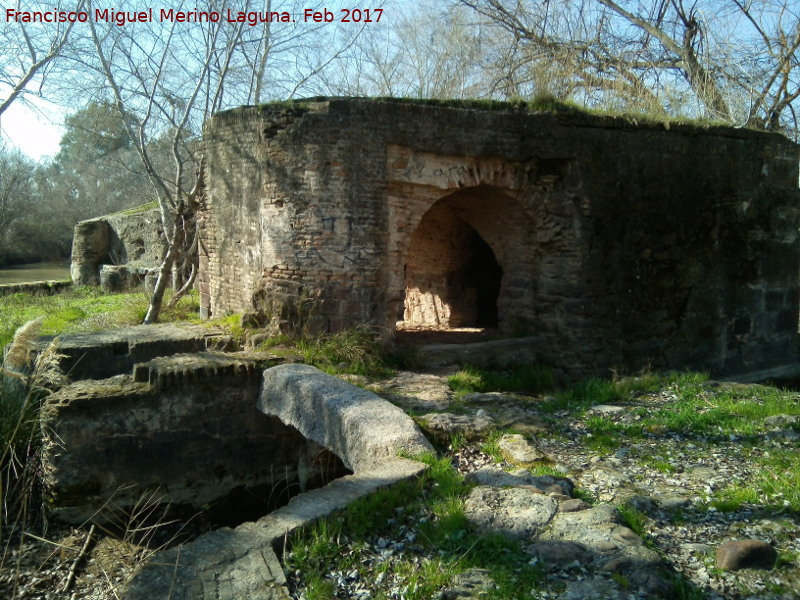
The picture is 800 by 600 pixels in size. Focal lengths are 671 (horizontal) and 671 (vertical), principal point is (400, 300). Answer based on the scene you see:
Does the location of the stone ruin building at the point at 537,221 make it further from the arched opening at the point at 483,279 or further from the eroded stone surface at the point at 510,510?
the eroded stone surface at the point at 510,510

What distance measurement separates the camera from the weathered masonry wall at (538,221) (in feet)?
22.9

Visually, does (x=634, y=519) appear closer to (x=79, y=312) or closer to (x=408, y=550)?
(x=408, y=550)

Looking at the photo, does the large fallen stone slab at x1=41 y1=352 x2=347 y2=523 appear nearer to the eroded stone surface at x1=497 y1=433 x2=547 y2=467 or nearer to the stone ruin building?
the stone ruin building

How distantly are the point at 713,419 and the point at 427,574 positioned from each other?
10.9ft

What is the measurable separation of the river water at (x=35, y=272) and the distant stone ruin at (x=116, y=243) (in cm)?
570

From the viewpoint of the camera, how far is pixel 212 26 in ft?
36.0

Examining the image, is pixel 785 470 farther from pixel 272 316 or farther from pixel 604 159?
pixel 272 316

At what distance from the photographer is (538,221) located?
25.0ft

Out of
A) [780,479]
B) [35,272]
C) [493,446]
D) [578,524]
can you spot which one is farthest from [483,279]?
[35,272]

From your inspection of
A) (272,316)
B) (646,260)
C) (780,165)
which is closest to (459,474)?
(272,316)

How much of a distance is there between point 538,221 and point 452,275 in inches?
102

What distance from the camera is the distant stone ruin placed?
16.2 metres

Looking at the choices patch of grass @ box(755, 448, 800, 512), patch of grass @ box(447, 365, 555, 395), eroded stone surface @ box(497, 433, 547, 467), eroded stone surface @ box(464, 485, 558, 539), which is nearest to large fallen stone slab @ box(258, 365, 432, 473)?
eroded stone surface @ box(497, 433, 547, 467)

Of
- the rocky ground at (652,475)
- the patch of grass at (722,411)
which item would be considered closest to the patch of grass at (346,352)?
the rocky ground at (652,475)
